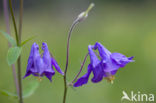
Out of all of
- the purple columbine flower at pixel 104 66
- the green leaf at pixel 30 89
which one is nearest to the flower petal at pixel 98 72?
the purple columbine flower at pixel 104 66

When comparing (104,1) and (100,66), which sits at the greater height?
(104,1)

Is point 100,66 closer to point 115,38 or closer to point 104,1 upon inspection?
point 115,38

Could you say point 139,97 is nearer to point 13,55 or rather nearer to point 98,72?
point 98,72

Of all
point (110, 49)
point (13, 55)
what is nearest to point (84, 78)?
point (13, 55)

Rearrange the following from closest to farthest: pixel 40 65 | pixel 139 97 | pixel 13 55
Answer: pixel 40 65 < pixel 13 55 < pixel 139 97

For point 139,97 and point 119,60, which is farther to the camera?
point 139,97

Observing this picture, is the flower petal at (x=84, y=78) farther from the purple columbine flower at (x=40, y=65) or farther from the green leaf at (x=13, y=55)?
the green leaf at (x=13, y=55)

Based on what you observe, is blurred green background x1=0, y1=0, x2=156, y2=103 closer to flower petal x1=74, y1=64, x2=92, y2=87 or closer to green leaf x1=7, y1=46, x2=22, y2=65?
flower petal x1=74, y1=64, x2=92, y2=87

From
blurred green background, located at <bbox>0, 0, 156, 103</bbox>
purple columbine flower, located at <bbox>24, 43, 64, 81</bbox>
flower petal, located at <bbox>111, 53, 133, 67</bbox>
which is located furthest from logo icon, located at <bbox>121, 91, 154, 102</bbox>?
purple columbine flower, located at <bbox>24, 43, 64, 81</bbox>

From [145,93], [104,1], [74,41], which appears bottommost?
[145,93]

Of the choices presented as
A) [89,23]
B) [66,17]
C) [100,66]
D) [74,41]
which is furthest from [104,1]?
[100,66]

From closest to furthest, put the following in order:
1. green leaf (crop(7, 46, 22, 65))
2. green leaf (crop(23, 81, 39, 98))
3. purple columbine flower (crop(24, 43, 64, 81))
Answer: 1. purple columbine flower (crop(24, 43, 64, 81))
2. green leaf (crop(7, 46, 22, 65))
3. green leaf (crop(23, 81, 39, 98))
